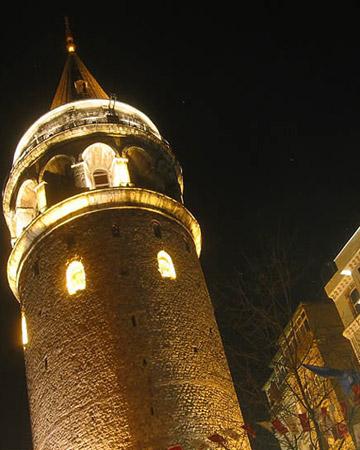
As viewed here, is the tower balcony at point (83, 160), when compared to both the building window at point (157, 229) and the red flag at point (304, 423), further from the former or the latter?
the red flag at point (304, 423)

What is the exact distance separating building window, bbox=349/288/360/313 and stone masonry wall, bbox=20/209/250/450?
6917mm

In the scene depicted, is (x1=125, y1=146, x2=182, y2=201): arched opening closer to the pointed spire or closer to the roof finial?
the pointed spire

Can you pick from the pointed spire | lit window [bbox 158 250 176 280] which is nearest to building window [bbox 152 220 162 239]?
lit window [bbox 158 250 176 280]

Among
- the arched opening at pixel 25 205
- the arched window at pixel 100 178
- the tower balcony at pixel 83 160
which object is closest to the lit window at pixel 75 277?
the tower balcony at pixel 83 160

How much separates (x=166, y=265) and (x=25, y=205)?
7673 millimetres

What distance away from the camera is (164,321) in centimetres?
2617

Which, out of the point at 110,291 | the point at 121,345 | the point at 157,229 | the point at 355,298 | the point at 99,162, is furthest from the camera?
the point at 355,298

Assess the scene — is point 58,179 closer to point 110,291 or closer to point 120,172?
point 120,172

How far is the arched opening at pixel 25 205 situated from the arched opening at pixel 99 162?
2.71m

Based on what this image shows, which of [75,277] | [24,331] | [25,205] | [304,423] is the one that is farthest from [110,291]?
[304,423]

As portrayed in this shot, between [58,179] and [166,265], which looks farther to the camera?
[58,179]

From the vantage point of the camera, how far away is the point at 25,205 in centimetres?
3228

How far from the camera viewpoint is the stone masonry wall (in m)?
23.8

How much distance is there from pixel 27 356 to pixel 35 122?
1108 cm
